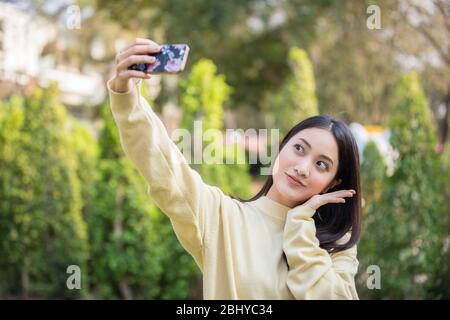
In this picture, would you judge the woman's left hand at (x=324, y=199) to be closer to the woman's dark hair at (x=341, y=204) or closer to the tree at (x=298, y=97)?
the woman's dark hair at (x=341, y=204)

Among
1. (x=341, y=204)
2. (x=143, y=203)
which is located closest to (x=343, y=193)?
(x=341, y=204)

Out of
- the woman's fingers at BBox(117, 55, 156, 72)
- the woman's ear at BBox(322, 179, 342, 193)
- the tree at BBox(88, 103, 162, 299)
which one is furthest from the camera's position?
the tree at BBox(88, 103, 162, 299)

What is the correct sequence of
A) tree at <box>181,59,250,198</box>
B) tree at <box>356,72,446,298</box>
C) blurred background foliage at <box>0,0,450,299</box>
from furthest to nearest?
tree at <box>181,59,250,198</box>, blurred background foliage at <box>0,0,450,299</box>, tree at <box>356,72,446,298</box>

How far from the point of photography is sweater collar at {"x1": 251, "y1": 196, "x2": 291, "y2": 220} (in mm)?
1647

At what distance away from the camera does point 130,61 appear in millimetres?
1387

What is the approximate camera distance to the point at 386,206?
4.50 metres

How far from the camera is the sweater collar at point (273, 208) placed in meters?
1.65

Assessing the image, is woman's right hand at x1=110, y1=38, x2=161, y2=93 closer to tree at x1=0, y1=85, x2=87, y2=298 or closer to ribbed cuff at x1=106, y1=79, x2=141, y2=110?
ribbed cuff at x1=106, y1=79, x2=141, y2=110

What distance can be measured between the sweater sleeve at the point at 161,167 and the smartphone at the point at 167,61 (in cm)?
6

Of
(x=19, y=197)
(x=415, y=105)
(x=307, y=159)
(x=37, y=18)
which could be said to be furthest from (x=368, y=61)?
(x=307, y=159)

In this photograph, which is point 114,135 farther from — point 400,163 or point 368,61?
point 368,61

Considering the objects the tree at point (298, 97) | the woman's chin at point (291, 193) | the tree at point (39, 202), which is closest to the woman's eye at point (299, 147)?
the woman's chin at point (291, 193)

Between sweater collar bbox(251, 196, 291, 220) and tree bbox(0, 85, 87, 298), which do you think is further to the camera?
tree bbox(0, 85, 87, 298)

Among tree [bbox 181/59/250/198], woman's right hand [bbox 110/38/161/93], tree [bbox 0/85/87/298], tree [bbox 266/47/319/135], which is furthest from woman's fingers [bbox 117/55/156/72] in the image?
tree [bbox 266/47/319/135]
